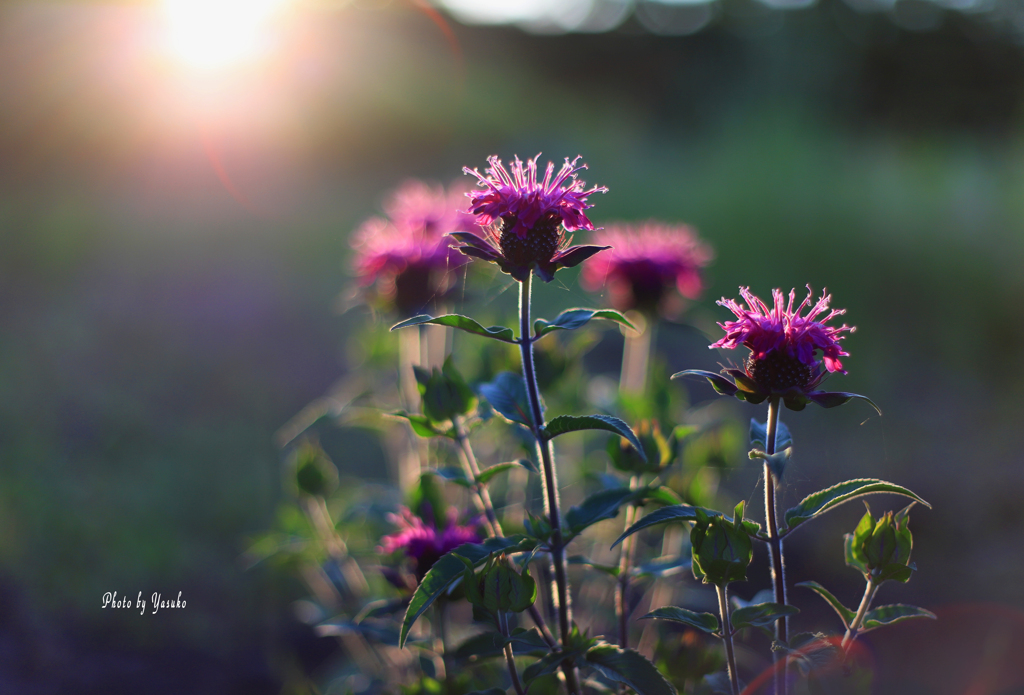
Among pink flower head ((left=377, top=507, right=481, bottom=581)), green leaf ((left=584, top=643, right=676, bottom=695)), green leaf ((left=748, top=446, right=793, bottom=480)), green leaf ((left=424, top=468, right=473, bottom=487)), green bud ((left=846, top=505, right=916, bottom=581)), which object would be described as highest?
green leaf ((left=424, top=468, right=473, bottom=487))

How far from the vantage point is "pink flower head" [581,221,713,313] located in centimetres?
140

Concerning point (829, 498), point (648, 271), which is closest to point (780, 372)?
point (829, 498)

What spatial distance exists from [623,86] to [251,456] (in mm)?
7687

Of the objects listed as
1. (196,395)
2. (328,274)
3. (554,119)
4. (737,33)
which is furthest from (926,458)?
(737,33)

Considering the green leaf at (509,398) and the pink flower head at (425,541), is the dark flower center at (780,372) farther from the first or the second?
the pink flower head at (425,541)

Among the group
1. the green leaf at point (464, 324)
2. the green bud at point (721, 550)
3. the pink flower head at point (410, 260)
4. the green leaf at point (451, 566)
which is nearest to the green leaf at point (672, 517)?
the green bud at point (721, 550)

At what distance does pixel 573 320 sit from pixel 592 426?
0.40ft

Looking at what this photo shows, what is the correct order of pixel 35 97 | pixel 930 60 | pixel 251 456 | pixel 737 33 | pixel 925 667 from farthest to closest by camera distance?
pixel 737 33
pixel 930 60
pixel 35 97
pixel 251 456
pixel 925 667

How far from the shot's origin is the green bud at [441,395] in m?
0.90

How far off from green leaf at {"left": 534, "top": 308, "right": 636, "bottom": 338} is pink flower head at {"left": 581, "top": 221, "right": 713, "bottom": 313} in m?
0.65

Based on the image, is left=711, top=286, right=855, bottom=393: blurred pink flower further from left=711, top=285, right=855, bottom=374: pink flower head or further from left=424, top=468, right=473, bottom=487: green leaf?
left=424, top=468, right=473, bottom=487: green leaf

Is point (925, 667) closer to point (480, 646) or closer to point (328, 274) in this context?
point (480, 646)

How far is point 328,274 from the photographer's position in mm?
4777

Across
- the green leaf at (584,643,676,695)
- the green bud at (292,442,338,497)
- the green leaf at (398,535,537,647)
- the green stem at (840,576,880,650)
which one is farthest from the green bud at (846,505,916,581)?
the green bud at (292,442,338,497)
